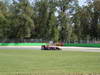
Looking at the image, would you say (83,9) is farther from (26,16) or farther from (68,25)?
(26,16)

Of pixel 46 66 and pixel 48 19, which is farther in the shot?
pixel 48 19

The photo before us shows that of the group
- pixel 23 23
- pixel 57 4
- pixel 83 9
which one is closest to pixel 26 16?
pixel 23 23

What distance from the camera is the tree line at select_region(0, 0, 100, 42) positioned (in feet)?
301

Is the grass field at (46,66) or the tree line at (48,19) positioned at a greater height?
the tree line at (48,19)

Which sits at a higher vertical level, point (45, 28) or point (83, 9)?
point (83, 9)

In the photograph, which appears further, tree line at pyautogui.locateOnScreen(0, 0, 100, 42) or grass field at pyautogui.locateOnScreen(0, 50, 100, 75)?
tree line at pyautogui.locateOnScreen(0, 0, 100, 42)

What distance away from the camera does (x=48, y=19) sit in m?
96.6

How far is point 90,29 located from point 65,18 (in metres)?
10.8

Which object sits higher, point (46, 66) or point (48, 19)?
point (48, 19)

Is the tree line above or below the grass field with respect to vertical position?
above

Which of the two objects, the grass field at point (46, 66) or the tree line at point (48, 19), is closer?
the grass field at point (46, 66)

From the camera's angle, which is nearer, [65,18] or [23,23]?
[23,23]

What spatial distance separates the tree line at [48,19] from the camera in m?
91.8

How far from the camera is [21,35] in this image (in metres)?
90.9
